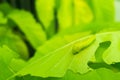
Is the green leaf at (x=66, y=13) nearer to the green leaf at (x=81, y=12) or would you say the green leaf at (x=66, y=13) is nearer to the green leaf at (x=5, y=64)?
the green leaf at (x=81, y=12)

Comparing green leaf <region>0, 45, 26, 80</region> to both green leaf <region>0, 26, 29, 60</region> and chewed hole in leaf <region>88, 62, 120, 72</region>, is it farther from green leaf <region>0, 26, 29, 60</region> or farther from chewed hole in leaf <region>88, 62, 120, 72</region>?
green leaf <region>0, 26, 29, 60</region>

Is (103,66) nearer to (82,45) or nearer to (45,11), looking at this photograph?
(82,45)

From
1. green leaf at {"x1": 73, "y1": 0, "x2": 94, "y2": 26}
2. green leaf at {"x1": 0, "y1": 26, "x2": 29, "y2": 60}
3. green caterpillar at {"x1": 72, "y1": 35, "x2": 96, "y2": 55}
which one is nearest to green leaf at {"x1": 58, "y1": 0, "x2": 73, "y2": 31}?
green leaf at {"x1": 73, "y1": 0, "x2": 94, "y2": 26}

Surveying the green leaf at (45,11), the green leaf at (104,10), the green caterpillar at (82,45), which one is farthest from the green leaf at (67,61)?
the green leaf at (45,11)

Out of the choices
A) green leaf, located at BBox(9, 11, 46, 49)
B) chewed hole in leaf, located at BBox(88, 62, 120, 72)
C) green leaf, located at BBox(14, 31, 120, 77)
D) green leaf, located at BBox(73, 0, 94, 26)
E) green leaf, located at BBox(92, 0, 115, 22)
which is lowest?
green leaf, located at BBox(9, 11, 46, 49)

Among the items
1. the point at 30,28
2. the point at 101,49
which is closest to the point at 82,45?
the point at 101,49

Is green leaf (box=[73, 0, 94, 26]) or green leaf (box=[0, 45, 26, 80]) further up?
green leaf (box=[0, 45, 26, 80])
